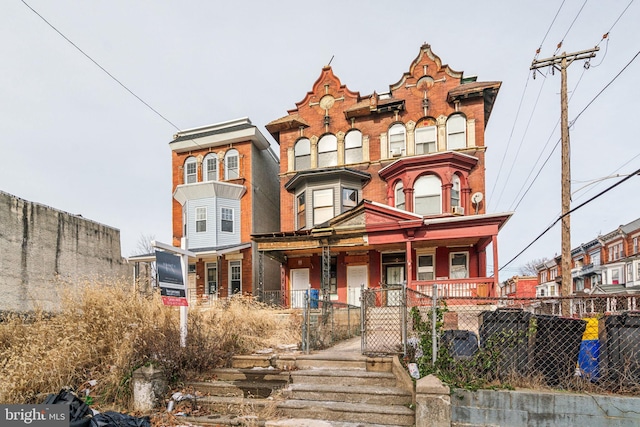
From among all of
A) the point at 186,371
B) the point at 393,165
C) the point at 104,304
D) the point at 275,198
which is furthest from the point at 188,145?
the point at 186,371

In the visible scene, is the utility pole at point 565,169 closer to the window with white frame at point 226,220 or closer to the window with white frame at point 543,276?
the window with white frame at point 226,220


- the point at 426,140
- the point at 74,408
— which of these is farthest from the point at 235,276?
the point at 74,408

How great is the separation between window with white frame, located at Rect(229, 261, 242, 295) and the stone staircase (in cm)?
1254

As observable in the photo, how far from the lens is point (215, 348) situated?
687 cm

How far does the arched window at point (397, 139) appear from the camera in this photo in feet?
56.6

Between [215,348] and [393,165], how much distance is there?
12.0 meters

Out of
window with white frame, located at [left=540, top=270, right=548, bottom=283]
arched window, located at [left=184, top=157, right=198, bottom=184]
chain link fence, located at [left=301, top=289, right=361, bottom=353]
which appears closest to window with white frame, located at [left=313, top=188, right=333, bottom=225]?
chain link fence, located at [left=301, top=289, right=361, bottom=353]

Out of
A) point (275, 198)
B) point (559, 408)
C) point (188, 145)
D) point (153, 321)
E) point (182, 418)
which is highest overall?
point (188, 145)

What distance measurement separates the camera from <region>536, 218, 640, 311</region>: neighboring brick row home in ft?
94.0

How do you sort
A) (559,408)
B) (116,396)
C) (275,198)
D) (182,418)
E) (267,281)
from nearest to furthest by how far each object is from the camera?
(559,408) < (182,418) < (116,396) < (267,281) < (275,198)

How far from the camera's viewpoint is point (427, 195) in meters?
16.1

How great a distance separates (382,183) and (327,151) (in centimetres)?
343

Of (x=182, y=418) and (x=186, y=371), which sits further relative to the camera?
(x=186, y=371)

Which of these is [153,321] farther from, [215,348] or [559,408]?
[559,408]
